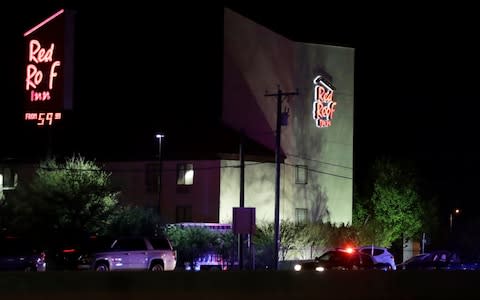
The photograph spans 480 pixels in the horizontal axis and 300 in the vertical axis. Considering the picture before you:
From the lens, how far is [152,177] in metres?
57.0

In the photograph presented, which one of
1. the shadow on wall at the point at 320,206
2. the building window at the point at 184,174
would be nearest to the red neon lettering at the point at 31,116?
the building window at the point at 184,174

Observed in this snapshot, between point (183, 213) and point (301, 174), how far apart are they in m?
8.99

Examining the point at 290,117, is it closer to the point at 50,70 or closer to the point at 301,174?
the point at 301,174

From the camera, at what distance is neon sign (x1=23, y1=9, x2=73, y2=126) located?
49469mm

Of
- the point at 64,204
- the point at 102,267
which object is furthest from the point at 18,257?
the point at 64,204

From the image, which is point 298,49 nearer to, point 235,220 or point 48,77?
point 48,77

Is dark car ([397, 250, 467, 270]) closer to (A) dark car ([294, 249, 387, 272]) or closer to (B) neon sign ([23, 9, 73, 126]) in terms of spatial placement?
(A) dark car ([294, 249, 387, 272])

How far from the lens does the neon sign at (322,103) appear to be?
195 feet

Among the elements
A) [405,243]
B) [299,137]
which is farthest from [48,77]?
[405,243]

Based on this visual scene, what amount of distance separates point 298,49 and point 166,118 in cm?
1110

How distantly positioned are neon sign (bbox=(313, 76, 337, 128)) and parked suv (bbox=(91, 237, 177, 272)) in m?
25.9

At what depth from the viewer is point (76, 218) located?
45.0 metres

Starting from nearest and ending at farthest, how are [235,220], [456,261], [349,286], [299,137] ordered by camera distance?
[349,286], [235,220], [456,261], [299,137]

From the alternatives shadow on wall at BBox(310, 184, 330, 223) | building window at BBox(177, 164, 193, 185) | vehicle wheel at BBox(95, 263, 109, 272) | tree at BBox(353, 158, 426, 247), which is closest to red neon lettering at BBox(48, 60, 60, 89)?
building window at BBox(177, 164, 193, 185)
